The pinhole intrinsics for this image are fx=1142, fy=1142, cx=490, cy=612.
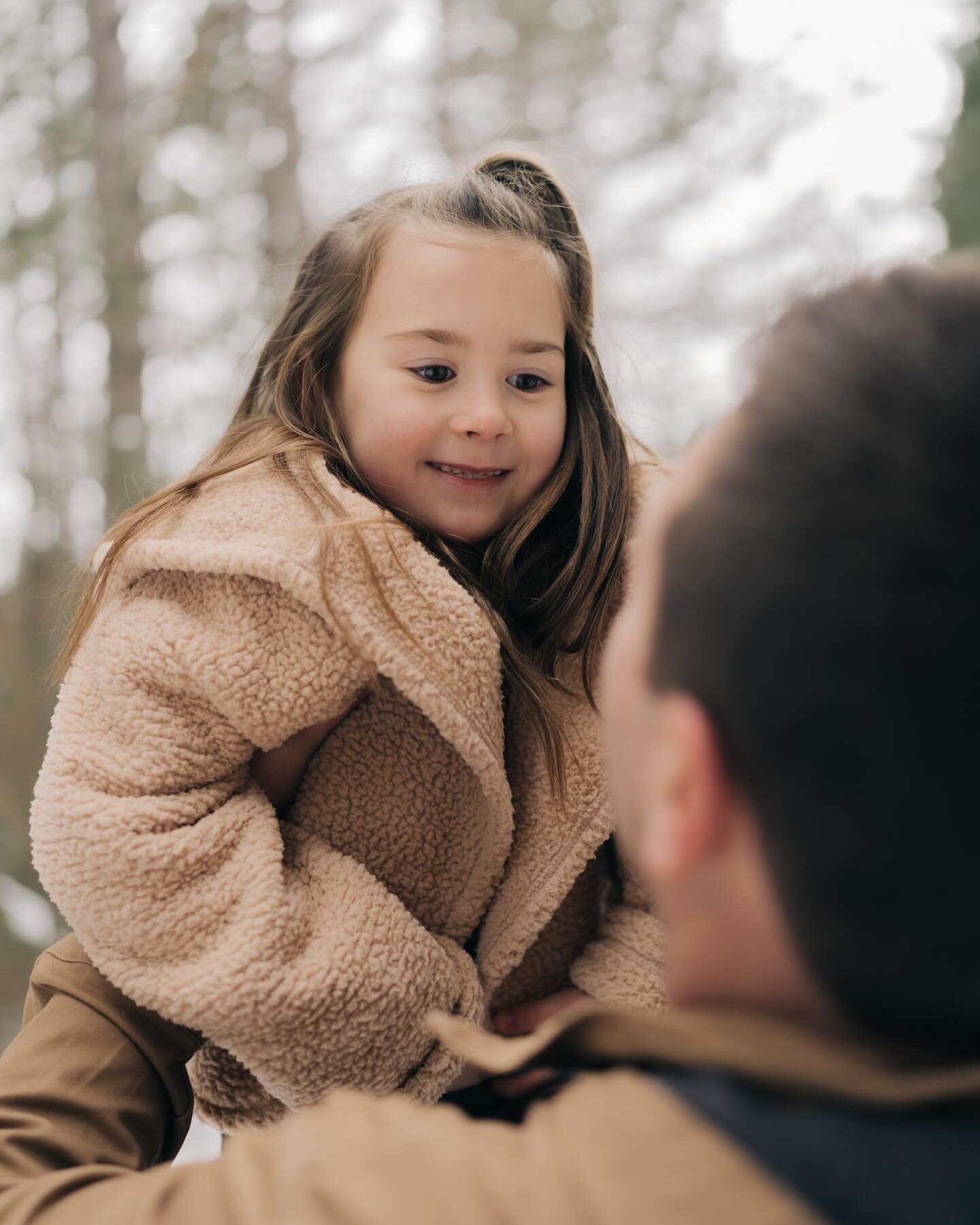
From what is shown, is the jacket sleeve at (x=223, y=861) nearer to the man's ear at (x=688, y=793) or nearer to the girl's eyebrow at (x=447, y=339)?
the girl's eyebrow at (x=447, y=339)

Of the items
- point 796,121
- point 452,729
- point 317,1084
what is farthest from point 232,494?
point 796,121

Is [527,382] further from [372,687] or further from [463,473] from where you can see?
[372,687]

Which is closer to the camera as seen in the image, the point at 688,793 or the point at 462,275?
the point at 688,793

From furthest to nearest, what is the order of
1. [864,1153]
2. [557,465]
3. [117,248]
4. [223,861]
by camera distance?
[117,248], [557,465], [223,861], [864,1153]

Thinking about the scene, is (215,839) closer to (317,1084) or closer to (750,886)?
(317,1084)

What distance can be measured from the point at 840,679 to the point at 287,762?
74cm

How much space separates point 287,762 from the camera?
3.85 feet

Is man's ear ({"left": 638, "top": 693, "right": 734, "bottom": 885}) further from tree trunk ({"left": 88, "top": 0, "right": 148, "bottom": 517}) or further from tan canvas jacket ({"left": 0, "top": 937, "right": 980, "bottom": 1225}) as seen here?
tree trunk ({"left": 88, "top": 0, "right": 148, "bottom": 517})

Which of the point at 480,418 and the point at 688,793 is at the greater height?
the point at 480,418

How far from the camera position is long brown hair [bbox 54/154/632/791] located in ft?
4.06

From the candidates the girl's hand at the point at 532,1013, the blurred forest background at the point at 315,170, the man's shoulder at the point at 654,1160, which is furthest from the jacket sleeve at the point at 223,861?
the blurred forest background at the point at 315,170

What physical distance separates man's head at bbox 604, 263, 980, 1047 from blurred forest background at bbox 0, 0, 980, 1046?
7.84 feet

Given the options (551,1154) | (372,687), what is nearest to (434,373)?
(372,687)

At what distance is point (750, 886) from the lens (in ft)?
1.97
